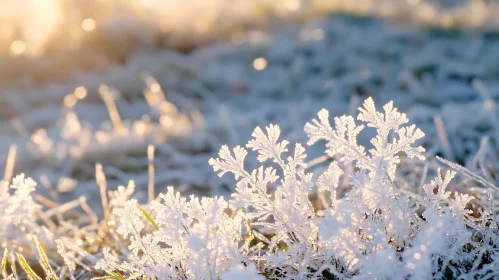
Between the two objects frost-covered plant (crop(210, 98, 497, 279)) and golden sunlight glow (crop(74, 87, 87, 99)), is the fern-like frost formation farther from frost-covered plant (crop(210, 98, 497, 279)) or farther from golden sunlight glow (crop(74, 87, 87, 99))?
golden sunlight glow (crop(74, 87, 87, 99))

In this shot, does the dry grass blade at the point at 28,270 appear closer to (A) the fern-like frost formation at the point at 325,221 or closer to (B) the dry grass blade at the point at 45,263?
(B) the dry grass blade at the point at 45,263

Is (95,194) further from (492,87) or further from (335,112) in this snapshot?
(492,87)

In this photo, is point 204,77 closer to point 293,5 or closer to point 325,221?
point 293,5

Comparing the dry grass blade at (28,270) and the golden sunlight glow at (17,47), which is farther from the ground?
the golden sunlight glow at (17,47)

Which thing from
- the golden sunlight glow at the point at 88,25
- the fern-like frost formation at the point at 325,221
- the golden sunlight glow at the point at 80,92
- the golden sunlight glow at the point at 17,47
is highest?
the golden sunlight glow at the point at 88,25

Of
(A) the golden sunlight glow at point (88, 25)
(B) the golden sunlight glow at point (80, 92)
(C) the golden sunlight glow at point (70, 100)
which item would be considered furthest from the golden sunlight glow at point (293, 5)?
(C) the golden sunlight glow at point (70, 100)

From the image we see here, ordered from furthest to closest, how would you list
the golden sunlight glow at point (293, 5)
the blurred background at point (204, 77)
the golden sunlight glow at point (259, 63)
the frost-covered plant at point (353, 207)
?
the golden sunlight glow at point (293, 5) < the golden sunlight glow at point (259, 63) < the blurred background at point (204, 77) < the frost-covered plant at point (353, 207)
